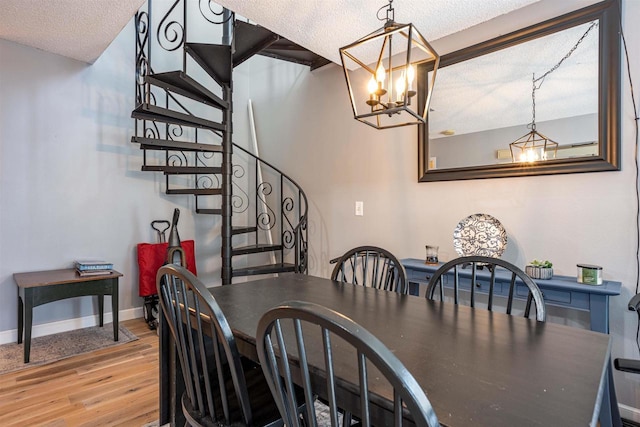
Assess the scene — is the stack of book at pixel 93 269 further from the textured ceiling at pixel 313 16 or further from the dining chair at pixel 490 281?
the dining chair at pixel 490 281

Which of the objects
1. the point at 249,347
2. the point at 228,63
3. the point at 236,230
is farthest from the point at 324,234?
the point at 249,347

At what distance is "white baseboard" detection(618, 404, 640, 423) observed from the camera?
5.93ft

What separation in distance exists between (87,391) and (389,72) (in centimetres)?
255

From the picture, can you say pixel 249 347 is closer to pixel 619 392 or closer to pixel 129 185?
pixel 619 392

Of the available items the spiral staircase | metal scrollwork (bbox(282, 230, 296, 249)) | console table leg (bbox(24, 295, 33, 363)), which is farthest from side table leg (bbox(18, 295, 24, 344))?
metal scrollwork (bbox(282, 230, 296, 249))

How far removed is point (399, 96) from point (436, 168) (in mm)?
1322

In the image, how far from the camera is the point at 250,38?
109 inches

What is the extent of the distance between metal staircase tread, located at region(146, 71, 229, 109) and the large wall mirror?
5.52ft

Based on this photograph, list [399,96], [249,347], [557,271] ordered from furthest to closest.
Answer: [557,271], [399,96], [249,347]

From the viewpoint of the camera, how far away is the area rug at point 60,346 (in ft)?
8.24

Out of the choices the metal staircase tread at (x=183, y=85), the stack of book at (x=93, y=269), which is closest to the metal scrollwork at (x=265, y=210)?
the metal staircase tread at (x=183, y=85)

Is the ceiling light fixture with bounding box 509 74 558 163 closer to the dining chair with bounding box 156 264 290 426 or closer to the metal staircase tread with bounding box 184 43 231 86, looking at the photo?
the dining chair with bounding box 156 264 290 426

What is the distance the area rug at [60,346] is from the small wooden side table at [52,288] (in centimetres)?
8

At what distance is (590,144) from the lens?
1933mm
